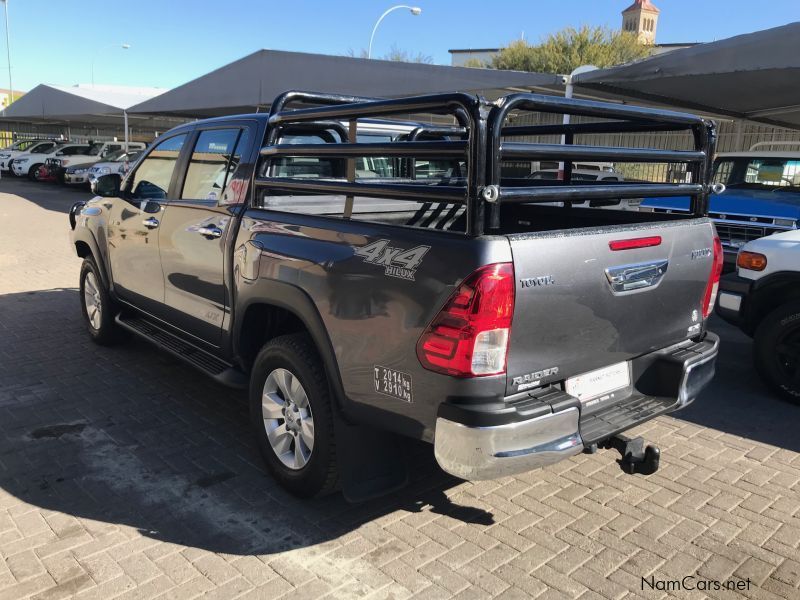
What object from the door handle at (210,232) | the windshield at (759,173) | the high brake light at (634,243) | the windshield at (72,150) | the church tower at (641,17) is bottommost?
the door handle at (210,232)

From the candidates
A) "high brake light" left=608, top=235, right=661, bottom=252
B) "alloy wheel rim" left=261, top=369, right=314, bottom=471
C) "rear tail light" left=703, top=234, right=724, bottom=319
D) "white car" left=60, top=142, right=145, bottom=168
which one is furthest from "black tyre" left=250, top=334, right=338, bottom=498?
"white car" left=60, top=142, right=145, bottom=168

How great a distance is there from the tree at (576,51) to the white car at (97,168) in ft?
103

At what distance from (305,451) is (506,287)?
1.48 meters

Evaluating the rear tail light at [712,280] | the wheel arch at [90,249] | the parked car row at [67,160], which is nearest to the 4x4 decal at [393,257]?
the rear tail light at [712,280]

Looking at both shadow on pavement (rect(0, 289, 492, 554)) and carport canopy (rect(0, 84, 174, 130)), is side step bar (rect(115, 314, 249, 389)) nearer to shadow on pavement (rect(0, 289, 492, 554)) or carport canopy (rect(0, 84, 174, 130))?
shadow on pavement (rect(0, 289, 492, 554))

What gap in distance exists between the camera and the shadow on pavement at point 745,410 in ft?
14.6

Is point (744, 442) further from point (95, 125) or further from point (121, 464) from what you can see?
point (95, 125)

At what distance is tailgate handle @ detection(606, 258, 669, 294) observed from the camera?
113 inches

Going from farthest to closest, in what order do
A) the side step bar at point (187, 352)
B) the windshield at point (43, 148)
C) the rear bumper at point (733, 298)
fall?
the windshield at point (43, 148) → the rear bumper at point (733, 298) → the side step bar at point (187, 352)

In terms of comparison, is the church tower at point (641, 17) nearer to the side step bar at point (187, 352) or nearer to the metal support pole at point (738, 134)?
the metal support pole at point (738, 134)

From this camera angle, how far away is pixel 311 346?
128 inches

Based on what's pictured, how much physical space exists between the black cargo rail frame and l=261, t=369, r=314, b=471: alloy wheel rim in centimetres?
99

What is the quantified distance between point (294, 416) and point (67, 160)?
2782cm

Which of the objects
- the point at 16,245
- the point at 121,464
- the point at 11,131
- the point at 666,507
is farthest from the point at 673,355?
the point at 11,131
